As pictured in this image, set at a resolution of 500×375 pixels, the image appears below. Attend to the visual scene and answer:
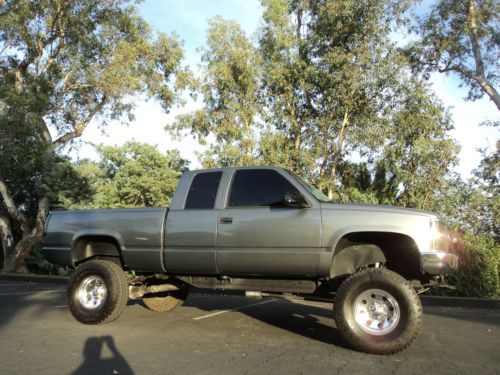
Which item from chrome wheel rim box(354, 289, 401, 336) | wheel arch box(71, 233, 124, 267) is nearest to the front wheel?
chrome wheel rim box(354, 289, 401, 336)

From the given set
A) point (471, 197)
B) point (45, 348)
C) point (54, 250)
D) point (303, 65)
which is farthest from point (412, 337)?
point (303, 65)

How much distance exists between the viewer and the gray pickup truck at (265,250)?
530 centimetres

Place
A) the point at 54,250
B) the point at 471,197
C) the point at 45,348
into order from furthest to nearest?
1. the point at 471,197
2. the point at 54,250
3. the point at 45,348

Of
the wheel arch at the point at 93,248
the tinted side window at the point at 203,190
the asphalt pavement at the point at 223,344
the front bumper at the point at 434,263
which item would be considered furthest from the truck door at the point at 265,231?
the wheel arch at the point at 93,248

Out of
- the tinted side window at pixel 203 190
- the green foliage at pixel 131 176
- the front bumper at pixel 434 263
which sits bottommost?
the front bumper at pixel 434 263

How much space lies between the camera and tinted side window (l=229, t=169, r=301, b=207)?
6.02m

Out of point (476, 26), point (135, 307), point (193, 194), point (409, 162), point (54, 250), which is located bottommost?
point (135, 307)

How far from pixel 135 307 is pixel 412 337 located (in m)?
5.28

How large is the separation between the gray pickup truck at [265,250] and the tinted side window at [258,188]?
0.05 feet

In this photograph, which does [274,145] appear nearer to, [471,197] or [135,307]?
[471,197]

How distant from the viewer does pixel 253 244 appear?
5.85 meters

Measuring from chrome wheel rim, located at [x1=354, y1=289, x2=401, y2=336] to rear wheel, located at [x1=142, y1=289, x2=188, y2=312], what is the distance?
11.7 feet

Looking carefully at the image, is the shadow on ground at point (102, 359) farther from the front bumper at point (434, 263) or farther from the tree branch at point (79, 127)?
the tree branch at point (79, 127)

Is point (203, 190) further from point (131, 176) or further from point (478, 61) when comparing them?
point (478, 61)
